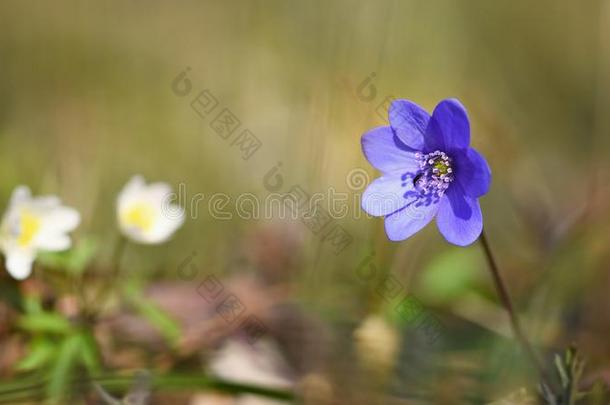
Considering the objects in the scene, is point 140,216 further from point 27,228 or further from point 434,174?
point 434,174

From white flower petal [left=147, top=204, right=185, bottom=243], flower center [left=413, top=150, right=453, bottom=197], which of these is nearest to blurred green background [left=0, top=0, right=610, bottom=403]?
white flower petal [left=147, top=204, right=185, bottom=243]

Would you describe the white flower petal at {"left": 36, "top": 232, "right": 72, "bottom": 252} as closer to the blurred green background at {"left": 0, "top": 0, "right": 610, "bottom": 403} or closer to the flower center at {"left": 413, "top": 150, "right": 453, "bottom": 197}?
the blurred green background at {"left": 0, "top": 0, "right": 610, "bottom": 403}

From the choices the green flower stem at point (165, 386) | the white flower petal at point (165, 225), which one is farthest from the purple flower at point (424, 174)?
the white flower petal at point (165, 225)

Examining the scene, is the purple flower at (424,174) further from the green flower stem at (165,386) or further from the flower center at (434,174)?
the green flower stem at (165,386)

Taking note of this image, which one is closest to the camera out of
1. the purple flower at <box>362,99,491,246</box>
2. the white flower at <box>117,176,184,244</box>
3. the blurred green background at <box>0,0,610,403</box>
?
the purple flower at <box>362,99,491,246</box>

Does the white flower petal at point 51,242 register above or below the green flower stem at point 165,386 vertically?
above

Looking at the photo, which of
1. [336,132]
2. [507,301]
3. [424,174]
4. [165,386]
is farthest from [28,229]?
[336,132]
